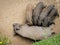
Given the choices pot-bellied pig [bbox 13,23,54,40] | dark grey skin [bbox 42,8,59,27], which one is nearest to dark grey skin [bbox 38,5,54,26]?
dark grey skin [bbox 42,8,59,27]

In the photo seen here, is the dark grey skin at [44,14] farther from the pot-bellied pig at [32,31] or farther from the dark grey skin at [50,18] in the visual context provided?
the pot-bellied pig at [32,31]

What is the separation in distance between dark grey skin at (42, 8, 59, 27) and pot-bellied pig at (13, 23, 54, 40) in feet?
0.45

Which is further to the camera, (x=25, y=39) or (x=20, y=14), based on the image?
(x=20, y=14)

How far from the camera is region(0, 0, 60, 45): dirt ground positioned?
18.9ft

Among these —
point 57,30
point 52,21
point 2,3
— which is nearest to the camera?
point 57,30

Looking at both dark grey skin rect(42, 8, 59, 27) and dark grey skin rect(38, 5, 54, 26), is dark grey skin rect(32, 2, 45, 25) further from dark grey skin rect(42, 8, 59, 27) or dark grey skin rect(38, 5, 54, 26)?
dark grey skin rect(42, 8, 59, 27)

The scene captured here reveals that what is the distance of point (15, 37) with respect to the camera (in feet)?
19.0

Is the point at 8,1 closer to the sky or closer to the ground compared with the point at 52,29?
closer to the sky

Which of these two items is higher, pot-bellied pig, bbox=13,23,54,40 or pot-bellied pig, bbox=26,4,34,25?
pot-bellied pig, bbox=26,4,34,25

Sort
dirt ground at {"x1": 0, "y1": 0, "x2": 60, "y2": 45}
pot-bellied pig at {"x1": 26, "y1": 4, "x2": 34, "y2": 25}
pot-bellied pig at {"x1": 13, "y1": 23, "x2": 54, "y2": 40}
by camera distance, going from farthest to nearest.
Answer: pot-bellied pig at {"x1": 26, "y1": 4, "x2": 34, "y2": 25}
dirt ground at {"x1": 0, "y1": 0, "x2": 60, "y2": 45}
pot-bellied pig at {"x1": 13, "y1": 23, "x2": 54, "y2": 40}

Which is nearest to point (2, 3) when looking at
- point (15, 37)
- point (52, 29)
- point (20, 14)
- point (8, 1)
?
point (8, 1)

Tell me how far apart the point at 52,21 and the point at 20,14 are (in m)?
0.92

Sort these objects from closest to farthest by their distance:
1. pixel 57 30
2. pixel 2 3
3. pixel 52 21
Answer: pixel 57 30 → pixel 52 21 → pixel 2 3

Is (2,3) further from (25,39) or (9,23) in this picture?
(25,39)
